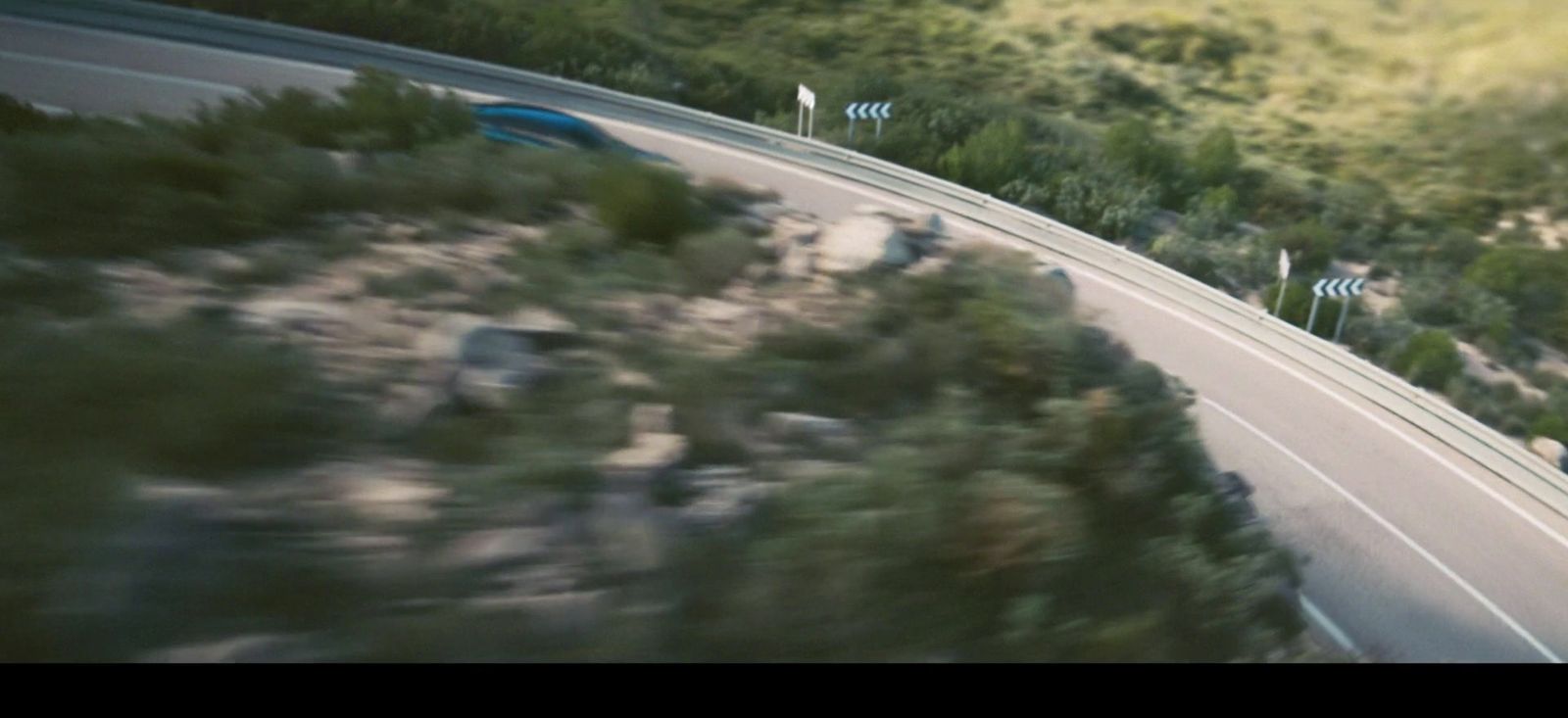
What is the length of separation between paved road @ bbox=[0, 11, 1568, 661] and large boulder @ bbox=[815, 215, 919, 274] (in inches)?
4.4

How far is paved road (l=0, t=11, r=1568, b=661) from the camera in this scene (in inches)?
104

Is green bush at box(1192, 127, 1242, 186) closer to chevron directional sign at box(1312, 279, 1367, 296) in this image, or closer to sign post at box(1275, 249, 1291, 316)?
sign post at box(1275, 249, 1291, 316)

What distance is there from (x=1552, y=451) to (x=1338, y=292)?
90cm

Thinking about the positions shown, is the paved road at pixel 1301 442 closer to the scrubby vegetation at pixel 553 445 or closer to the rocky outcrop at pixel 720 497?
the scrubby vegetation at pixel 553 445

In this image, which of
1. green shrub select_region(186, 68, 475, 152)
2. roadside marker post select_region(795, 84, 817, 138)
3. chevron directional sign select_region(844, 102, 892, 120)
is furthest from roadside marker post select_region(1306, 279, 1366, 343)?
green shrub select_region(186, 68, 475, 152)

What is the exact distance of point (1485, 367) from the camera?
3.49m

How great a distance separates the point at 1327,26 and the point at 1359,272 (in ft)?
3.37

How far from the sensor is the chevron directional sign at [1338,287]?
3.47m

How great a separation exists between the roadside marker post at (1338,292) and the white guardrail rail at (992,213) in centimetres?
10

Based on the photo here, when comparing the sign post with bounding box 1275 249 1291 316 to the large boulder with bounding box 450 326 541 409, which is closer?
the large boulder with bounding box 450 326 541 409

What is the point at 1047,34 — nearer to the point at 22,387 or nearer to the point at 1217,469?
the point at 1217,469

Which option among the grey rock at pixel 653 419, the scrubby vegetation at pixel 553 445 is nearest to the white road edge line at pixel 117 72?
the scrubby vegetation at pixel 553 445

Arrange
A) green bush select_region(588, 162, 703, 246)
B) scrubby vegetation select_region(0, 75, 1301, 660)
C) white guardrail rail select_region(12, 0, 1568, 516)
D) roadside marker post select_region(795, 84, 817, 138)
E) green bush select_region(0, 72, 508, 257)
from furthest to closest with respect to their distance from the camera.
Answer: roadside marker post select_region(795, 84, 817, 138)
white guardrail rail select_region(12, 0, 1568, 516)
green bush select_region(588, 162, 703, 246)
green bush select_region(0, 72, 508, 257)
scrubby vegetation select_region(0, 75, 1301, 660)
